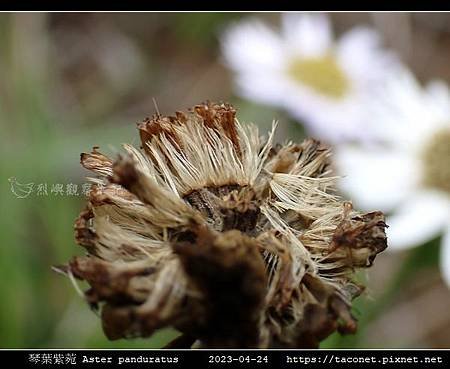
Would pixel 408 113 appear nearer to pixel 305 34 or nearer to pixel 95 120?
pixel 305 34

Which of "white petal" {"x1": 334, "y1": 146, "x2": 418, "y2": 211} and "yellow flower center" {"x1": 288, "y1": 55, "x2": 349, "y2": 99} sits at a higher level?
"yellow flower center" {"x1": 288, "y1": 55, "x2": 349, "y2": 99}

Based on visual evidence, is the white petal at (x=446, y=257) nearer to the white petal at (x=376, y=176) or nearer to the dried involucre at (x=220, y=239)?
the white petal at (x=376, y=176)

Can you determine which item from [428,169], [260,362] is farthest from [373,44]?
[260,362]

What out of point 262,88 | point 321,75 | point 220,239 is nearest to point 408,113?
point 262,88

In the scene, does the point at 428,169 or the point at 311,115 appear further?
the point at 311,115

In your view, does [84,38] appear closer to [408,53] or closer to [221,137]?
[408,53]

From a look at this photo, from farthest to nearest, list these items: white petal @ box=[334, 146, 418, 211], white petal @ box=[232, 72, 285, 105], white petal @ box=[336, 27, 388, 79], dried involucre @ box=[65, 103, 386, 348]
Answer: white petal @ box=[336, 27, 388, 79] → white petal @ box=[232, 72, 285, 105] → white petal @ box=[334, 146, 418, 211] → dried involucre @ box=[65, 103, 386, 348]

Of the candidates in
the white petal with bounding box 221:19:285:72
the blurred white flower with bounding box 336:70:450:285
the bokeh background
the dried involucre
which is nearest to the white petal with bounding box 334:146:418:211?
the blurred white flower with bounding box 336:70:450:285

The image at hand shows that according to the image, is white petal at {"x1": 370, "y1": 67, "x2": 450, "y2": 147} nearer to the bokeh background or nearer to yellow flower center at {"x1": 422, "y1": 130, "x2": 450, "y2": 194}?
yellow flower center at {"x1": 422, "y1": 130, "x2": 450, "y2": 194}
